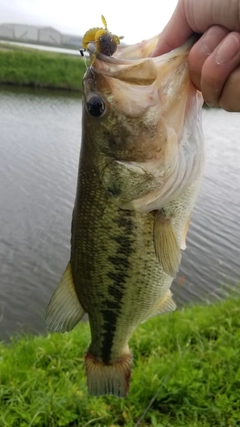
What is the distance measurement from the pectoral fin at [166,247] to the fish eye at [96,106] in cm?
53

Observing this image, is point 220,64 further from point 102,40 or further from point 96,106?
point 96,106

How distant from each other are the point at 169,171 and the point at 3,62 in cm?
2883

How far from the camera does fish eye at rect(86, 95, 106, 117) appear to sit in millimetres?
1923

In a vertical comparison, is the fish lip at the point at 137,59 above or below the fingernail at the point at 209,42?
below

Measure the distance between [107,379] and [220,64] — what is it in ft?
5.66

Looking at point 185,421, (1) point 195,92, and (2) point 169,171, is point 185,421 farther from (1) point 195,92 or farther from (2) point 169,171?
(1) point 195,92

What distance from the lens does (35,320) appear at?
7312 mm

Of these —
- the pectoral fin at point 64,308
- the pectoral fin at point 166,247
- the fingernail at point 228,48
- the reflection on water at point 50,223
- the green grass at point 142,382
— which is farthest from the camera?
the reflection on water at point 50,223

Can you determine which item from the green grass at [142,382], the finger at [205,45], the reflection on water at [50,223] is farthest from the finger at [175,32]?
the reflection on water at [50,223]

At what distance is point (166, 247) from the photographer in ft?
6.73

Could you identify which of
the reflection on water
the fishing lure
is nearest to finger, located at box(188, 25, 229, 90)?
the fishing lure

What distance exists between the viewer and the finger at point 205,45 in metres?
1.60

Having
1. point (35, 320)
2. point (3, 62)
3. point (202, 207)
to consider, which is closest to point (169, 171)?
point (35, 320)

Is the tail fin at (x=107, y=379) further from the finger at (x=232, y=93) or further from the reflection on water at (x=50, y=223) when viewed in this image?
the reflection on water at (x=50, y=223)
